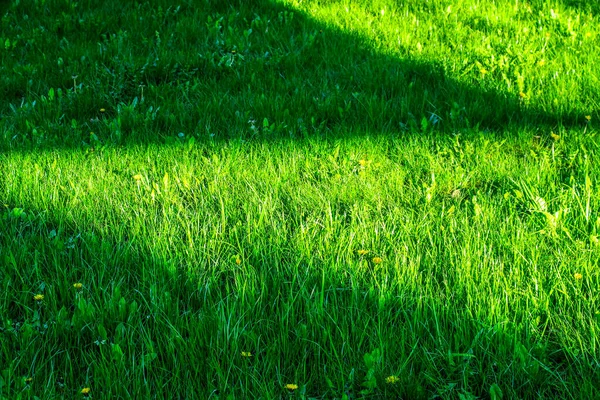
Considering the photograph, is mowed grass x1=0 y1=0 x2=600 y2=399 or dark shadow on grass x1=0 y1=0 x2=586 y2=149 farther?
dark shadow on grass x1=0 y1=0 x2=586 y2=149

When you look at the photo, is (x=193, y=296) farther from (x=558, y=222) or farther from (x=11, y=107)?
(x=11, y=107)

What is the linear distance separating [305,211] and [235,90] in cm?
178

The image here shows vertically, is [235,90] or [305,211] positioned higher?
[235,90]

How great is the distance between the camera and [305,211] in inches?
116

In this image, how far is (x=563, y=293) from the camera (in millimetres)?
2238

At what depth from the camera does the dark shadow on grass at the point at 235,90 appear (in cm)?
382

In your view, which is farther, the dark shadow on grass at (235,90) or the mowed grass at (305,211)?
the dark shadow on grass at (235,90)

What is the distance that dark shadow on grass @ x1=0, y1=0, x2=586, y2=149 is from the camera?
3818 mm

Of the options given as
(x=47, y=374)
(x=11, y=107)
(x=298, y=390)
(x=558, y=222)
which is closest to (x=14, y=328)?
(x=47, y=374)

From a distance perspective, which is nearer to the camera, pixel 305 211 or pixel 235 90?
pixel 305 211

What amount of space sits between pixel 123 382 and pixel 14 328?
52 centimetres

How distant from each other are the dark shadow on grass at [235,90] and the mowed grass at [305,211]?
0.8 inches

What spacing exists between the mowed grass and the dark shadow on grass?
0.07 ft

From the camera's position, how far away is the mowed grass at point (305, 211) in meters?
2.03
